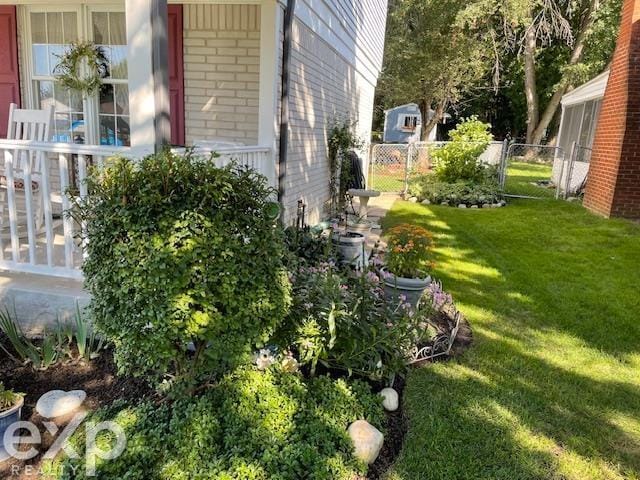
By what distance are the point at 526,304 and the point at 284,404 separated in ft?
9.52

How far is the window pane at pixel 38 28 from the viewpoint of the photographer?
536 centimetres

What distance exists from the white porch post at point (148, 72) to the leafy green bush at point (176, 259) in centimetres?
72

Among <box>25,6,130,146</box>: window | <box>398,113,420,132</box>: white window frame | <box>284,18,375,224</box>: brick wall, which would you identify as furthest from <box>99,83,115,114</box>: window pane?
<box>398,113,420,132</box>: white window frame

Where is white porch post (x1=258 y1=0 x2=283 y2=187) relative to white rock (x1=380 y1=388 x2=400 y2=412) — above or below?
above

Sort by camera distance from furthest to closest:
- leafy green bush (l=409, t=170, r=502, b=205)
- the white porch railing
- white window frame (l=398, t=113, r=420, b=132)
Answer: white window frame (l=398, t=113, r=420, b=132) < leafy green bush (l=409, t=170, r=502, b=205) < the white porch railing

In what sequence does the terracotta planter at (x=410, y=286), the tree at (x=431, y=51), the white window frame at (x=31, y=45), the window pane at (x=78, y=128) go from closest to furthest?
the terracotta planter at (x=410, y=286) < the white window frame at (x=31, y=45) < the window pane at (x=78, y=128) < the tree at (x=431, y=51)

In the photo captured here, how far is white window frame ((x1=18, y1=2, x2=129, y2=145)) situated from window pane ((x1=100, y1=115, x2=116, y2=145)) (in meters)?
0.05

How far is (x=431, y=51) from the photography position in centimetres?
1967

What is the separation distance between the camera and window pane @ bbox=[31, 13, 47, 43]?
5.36 m

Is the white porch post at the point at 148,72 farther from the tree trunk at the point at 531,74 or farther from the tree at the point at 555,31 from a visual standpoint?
the tree trunk at the point at 531,74

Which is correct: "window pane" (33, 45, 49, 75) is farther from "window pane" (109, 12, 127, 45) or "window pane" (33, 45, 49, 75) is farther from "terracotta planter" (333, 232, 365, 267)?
"terracotta planter" (333, 232, 365, 267)

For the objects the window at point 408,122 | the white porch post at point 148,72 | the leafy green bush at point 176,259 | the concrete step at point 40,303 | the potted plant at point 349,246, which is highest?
the window at point 408,122

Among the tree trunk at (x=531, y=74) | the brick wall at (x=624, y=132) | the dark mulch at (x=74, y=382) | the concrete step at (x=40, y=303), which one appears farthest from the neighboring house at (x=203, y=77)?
the tree trunk at (x=531, y=74)

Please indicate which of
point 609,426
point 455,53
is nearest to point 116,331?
point 609,426
